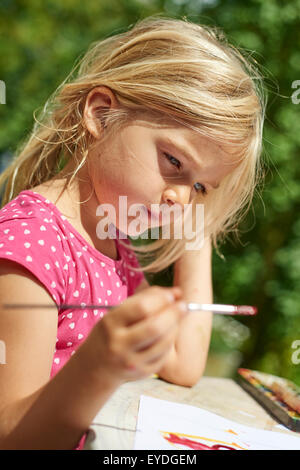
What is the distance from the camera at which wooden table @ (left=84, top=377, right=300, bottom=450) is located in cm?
58

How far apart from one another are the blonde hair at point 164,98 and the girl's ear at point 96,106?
0.01 meters

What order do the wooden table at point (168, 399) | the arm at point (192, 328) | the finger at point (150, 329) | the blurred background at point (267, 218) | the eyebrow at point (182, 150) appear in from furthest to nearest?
the blurred background at point (267, 218)
the arm at point (192, 328)
the eyebrow at point (182, 150)
the wooden table at point (168, 399)
the finger at point (150, 329)

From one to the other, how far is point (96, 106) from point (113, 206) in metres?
0.18

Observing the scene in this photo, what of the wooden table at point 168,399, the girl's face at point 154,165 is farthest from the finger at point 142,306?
the girl's face at point 154,165

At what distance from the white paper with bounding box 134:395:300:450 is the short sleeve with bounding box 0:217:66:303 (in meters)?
0.20

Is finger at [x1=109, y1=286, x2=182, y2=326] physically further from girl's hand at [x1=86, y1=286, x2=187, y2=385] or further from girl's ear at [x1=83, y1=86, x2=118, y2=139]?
girl's ear at [x1=83, y1=86, x2=118, y2=139]

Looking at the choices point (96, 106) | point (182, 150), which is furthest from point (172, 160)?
point (96, 106)

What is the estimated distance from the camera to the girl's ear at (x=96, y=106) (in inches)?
32.7

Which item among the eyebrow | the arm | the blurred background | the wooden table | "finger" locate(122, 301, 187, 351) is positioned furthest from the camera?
the blurred background

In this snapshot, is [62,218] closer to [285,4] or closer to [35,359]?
[35,359]

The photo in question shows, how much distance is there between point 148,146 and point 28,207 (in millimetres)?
200

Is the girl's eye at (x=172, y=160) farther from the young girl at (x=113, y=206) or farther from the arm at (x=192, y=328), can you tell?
the arm at (x=192, y=328)

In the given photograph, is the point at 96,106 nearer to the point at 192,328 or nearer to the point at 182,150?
the point at 182,150

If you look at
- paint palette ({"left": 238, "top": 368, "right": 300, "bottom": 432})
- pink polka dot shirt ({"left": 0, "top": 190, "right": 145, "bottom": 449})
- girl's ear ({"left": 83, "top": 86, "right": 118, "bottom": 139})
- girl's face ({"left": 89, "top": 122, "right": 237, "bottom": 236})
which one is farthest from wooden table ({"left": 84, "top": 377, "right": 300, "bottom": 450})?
girl's ear ({"left": 83, "top": 86, "right": 118, "bottom": 139})
